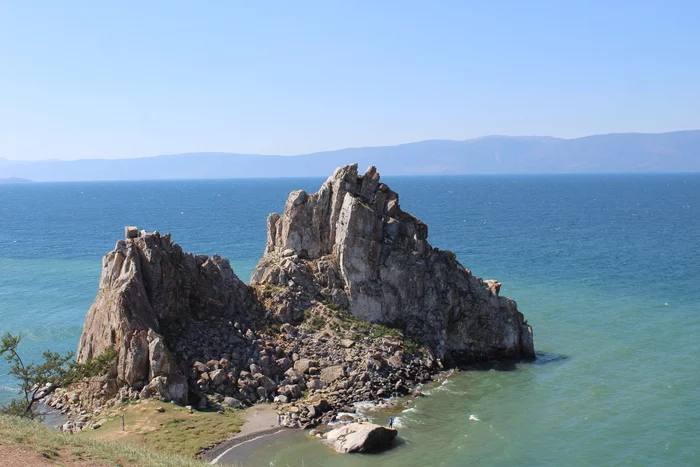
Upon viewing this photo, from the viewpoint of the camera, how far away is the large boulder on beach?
44875 mm

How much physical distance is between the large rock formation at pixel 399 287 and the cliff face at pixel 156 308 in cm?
504

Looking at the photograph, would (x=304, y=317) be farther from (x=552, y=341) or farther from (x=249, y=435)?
(x=552, y=341)

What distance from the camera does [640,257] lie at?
112 m

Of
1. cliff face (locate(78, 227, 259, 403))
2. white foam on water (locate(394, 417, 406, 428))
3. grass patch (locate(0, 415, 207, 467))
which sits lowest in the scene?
white foam on water (locate(394, 417, 406, 428))

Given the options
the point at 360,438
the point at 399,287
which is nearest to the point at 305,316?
the point at 399,287

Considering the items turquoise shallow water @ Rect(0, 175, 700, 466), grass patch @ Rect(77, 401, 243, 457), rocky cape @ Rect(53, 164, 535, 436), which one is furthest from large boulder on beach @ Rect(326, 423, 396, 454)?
grass patch @ Rect(77, 401, 243, 457)

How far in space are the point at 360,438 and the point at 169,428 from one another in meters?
12.9

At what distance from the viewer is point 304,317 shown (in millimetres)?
62188

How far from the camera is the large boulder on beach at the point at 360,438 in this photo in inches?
1767

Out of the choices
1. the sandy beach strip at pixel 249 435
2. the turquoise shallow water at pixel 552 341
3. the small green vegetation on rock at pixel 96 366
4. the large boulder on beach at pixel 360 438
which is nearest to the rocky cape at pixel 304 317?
the small green vegetation on rock at pixel 96 366

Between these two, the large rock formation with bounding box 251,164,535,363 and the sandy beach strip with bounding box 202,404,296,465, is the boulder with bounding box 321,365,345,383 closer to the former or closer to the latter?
the sandy beach strip with bounding box 202,404,296,465

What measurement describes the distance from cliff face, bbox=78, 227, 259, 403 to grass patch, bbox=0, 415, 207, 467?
13170 millimetres

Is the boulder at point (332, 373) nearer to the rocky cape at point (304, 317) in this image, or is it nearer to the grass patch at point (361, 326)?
the rocky cape at point (304, 317)

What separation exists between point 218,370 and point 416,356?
59.1ft
